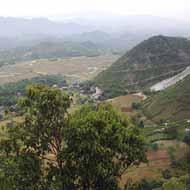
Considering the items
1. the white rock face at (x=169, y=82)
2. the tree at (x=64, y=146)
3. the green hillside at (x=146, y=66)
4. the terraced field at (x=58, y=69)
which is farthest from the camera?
the terraced field at (x=58, y=69)

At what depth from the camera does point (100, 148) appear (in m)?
13.0

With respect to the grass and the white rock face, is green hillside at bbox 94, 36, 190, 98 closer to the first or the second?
the white rock face

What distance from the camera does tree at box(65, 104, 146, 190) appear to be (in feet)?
42.9

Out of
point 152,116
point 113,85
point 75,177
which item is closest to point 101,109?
point 75,177

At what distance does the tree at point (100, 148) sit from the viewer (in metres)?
13.1

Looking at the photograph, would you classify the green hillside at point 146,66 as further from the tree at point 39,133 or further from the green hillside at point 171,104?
the tree at point 39,133

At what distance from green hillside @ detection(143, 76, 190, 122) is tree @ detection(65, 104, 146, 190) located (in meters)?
46.0

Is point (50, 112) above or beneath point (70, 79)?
above

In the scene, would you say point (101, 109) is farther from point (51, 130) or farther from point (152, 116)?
point (152, 116)

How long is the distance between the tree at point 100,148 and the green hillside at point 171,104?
46037 mm

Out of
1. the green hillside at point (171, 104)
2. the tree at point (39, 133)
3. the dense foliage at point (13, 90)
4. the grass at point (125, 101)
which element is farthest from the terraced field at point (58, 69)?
the tree at point (39, 133)

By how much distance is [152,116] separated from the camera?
63.6 m

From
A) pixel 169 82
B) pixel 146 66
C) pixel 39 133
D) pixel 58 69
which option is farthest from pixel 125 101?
pixel 58 69

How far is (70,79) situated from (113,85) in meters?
34.7
